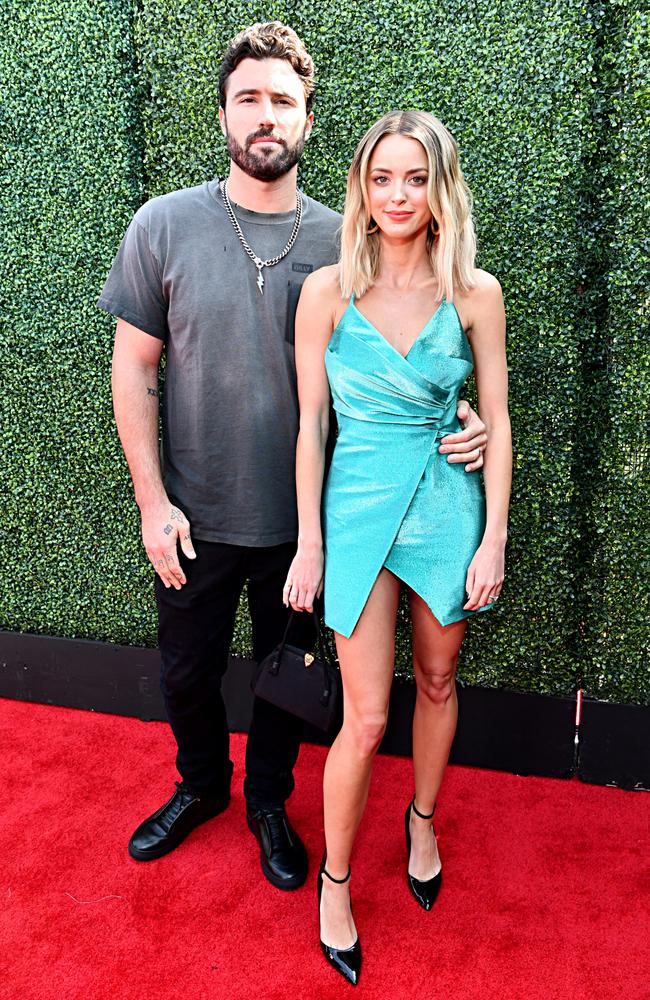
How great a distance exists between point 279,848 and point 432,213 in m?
1.70

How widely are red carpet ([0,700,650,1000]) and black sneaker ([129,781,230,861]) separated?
4 cm

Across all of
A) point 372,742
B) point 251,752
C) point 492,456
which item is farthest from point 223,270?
point 251,752

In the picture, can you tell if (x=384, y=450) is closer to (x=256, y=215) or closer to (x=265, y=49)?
(x=256, y=215)

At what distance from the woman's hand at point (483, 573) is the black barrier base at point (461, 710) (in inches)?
39.2

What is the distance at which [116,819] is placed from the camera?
2535 mm

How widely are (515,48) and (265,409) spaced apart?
4.25ft

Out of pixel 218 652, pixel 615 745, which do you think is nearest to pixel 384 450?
pixel 218 652

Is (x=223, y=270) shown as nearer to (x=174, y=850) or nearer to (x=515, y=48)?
(x=515, y=48)

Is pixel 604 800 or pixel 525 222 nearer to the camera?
pixel 525 222

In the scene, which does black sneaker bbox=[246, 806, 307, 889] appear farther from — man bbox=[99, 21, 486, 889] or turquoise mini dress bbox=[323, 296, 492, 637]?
turquoise mini dress bbox=[323, 296, 492, 637]

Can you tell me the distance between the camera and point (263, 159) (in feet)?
6.51

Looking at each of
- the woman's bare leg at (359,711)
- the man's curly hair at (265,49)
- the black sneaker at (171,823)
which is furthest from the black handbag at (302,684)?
the man's curly hair at (265,49)

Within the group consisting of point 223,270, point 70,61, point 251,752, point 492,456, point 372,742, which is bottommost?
point 251,752

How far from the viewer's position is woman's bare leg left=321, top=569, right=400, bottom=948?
1.90m
